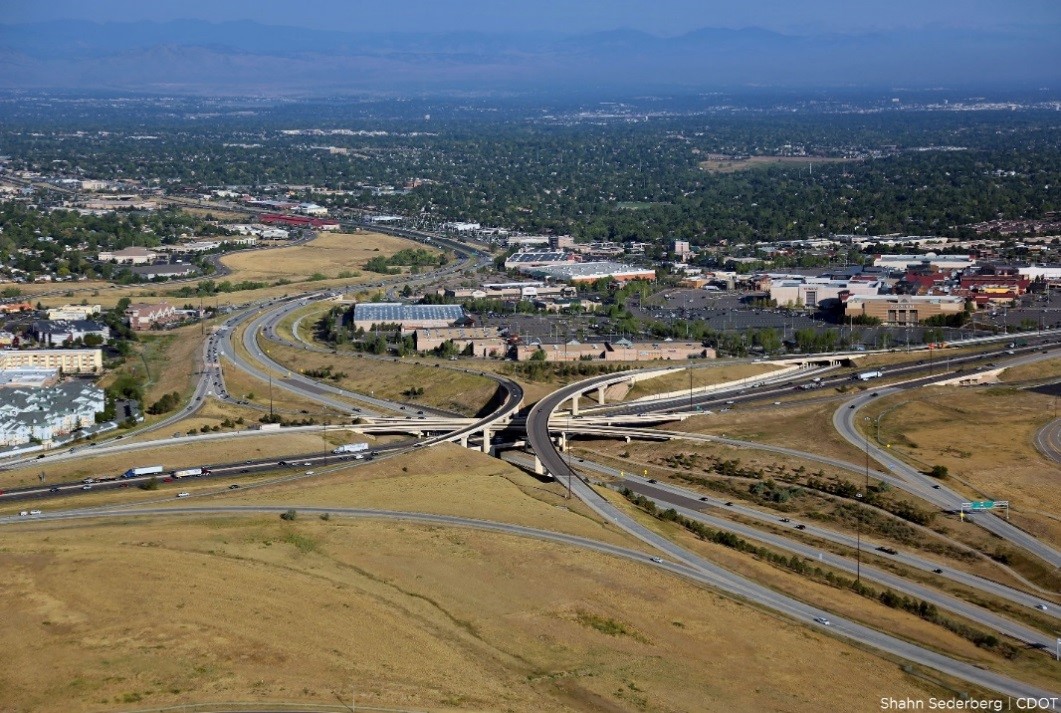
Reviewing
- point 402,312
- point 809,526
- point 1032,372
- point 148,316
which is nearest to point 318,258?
point 148,316

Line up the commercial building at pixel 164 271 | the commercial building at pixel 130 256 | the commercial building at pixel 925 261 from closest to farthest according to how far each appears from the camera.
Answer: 1. the commercial building at pixel 925 261
2. the commercial building at pixel 164 271
3. the commercial building at pixel 130 256

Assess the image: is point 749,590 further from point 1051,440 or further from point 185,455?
point 185,455

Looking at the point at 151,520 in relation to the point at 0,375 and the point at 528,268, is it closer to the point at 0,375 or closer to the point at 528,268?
the point at 0,375

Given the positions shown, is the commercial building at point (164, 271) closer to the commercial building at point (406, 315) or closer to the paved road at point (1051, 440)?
the commercial building at point (406, 315)

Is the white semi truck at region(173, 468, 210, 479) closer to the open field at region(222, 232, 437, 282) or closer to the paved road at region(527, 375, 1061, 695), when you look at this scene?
the paved road at region(527, 375, 1061, 695)

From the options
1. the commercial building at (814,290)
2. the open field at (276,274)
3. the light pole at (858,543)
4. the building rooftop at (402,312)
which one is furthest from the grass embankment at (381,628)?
the open field at (276,274)

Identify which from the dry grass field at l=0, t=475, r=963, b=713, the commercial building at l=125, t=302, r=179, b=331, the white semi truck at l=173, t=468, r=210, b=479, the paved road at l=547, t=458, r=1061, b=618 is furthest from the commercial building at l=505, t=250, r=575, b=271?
the dry grass field at l=0, t=475, r=963, b=713
